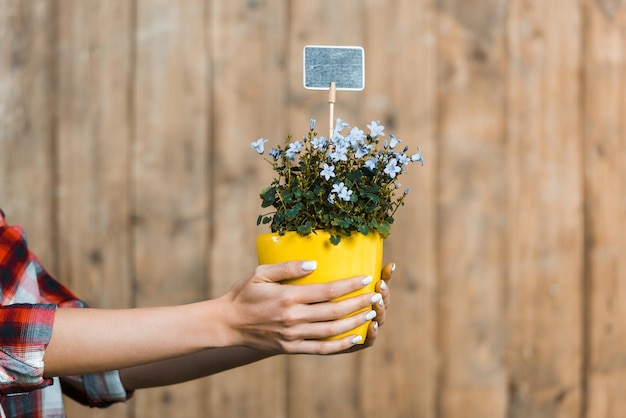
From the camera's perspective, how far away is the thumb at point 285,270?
2.47 ft

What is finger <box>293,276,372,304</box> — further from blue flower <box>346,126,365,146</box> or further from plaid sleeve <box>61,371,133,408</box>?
plaid sleeve <box>61,371,133,408</box>

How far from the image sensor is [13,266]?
954 millimetres

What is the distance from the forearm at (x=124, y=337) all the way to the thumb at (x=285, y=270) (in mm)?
71

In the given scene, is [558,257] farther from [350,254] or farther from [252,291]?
[252,291]

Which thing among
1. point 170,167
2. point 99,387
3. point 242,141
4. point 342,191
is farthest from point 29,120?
point 342,191

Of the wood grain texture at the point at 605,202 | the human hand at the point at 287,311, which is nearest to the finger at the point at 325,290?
the human hand at the point at 287,311

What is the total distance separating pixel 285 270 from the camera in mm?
761

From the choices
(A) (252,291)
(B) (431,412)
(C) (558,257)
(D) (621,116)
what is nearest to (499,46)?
(D) (621,116)

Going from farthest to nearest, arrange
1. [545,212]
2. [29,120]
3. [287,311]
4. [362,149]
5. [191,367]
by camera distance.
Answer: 1. [545,212]
2. [29,120]
3. [191,367]
4. [362,149]
5. [287,311]

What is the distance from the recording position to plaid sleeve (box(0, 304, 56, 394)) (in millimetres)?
740

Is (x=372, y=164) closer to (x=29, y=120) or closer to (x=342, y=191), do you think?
(x=342, y=191)

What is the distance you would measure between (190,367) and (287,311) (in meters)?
0.37

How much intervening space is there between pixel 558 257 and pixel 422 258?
0.32 m

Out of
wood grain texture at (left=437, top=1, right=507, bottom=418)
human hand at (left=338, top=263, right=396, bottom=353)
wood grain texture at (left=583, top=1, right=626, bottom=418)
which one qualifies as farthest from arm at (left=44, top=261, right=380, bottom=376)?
wood grain texture at (left=583, top=1, right=626, bottom=418)
